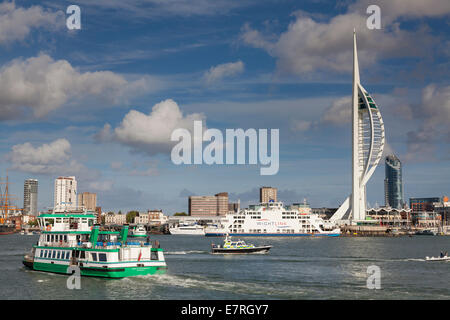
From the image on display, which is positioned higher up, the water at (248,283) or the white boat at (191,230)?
the water at (248,283)

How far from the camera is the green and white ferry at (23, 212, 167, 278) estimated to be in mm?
40594

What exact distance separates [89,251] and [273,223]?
117 m

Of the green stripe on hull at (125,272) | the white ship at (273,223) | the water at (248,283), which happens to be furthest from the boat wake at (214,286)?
the white ship at (273,223)

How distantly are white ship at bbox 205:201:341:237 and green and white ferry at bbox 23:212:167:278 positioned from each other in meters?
109

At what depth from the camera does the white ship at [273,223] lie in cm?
15525

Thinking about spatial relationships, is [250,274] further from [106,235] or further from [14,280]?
[14,280]

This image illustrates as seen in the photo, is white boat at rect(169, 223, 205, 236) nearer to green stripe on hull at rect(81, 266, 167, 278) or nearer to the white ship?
the white ship

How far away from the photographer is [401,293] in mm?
36031

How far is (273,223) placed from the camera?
156 metres

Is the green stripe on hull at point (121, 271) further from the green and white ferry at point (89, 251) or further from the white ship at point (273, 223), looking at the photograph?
the white ship at point (273, 223)

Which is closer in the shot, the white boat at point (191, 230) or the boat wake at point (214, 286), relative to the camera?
the boat wake at point (214, 286)

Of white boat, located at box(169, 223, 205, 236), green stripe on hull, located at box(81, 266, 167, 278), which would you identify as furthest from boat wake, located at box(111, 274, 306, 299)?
white boat, located at box(169, 223, 205, 236)

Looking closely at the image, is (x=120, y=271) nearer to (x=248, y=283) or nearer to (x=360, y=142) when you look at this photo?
(x=248, y=283)

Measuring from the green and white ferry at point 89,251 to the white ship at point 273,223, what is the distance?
10927 cm
